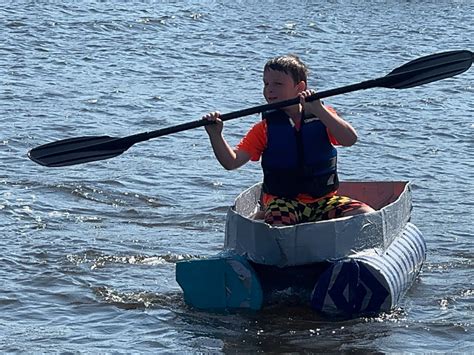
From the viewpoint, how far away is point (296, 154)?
232 inches

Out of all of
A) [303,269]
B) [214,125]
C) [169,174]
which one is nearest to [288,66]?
[214,125]

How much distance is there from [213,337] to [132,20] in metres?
12.6

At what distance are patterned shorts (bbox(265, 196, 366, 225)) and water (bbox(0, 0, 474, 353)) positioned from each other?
0.45m

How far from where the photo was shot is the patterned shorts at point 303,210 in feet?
19.2

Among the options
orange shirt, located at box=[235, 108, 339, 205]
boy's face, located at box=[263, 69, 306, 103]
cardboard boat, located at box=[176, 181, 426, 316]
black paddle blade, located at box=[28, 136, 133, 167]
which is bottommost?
cardboard boat, located at box=[176, 181, 426, 316]

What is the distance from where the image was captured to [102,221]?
7.52m

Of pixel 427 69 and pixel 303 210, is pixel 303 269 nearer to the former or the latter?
pixel 303 210

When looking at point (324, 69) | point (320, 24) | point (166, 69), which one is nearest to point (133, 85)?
point (166, 69)

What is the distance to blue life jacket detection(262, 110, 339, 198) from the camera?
5.88 m

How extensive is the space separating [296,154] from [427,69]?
2.93 feet

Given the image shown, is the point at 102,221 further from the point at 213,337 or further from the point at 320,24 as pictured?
the point at 320,24

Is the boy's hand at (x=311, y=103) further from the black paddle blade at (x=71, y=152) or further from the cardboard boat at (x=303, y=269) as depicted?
the black paddle blade at (x=71, y=152)

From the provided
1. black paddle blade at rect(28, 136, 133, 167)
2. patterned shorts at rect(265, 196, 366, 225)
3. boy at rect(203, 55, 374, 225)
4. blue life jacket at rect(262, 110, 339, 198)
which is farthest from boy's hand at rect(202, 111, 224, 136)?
black paddle blade at rect(28, 136, 133, 167)

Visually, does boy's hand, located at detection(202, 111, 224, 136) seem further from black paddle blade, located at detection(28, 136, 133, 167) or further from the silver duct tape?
black paddle blade, located at detection(28, 136, 133, 167)
